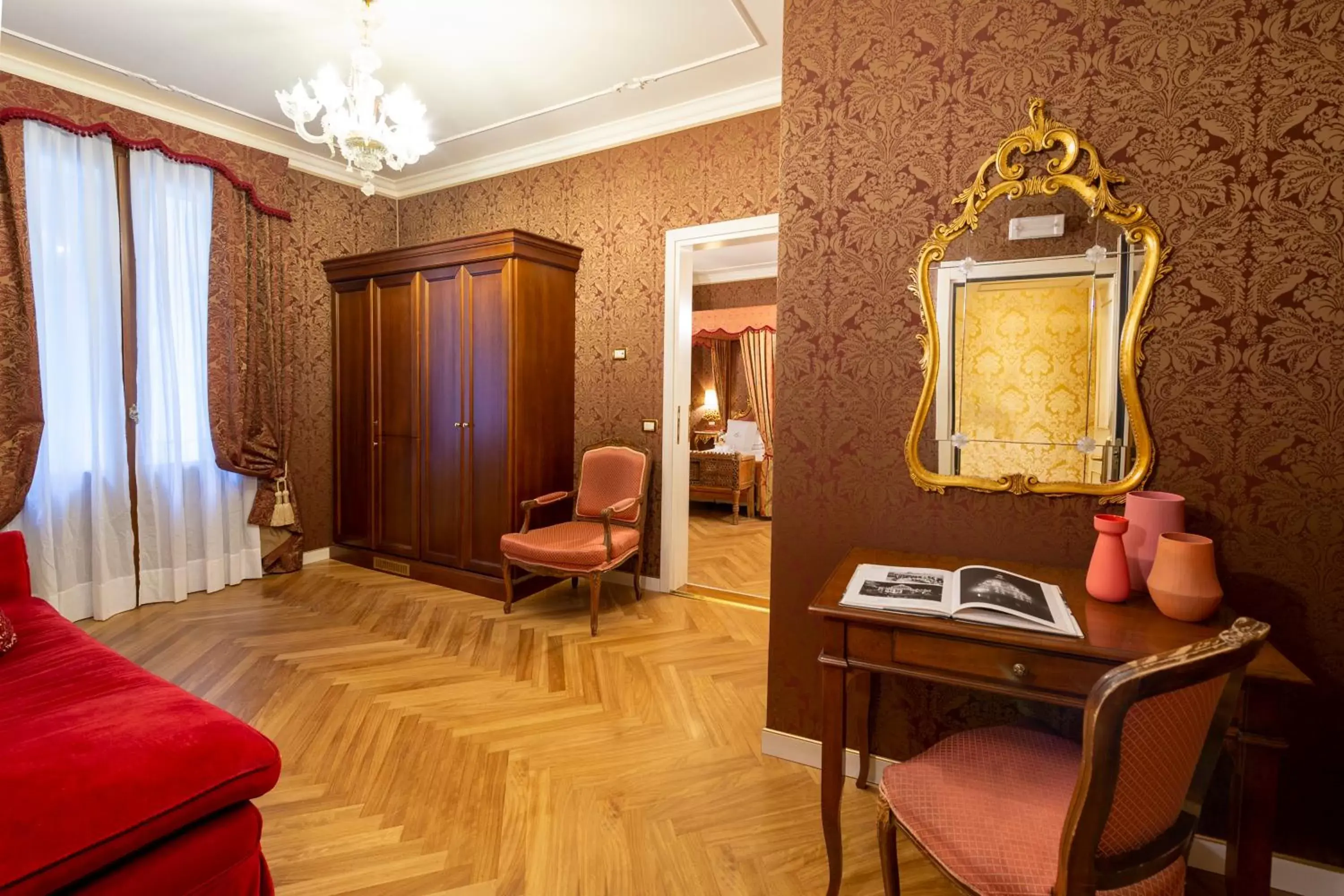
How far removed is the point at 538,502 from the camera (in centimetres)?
391

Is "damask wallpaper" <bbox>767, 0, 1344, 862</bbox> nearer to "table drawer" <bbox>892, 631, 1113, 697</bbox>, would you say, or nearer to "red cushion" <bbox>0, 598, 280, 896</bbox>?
"table drawer" <bbox>892, 631, 1113, 697</bbox>

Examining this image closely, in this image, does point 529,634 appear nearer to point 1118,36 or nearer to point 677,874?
point 677,874

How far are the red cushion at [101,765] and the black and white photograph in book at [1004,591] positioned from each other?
179 centimetres

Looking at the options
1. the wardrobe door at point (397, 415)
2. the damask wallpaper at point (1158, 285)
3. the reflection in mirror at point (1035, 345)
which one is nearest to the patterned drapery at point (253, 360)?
the wardrobe door at point (397, 415)

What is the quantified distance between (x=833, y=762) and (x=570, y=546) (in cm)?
225

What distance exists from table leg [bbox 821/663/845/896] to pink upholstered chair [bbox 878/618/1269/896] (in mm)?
170

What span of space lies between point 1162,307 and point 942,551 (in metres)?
0.94

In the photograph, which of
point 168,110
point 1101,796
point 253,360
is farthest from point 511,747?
point 168,110

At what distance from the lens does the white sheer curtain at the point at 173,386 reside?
3686 mm

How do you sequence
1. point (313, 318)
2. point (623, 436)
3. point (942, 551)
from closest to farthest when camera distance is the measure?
point (942, 551) < point (623, 436) < point (313, 318)

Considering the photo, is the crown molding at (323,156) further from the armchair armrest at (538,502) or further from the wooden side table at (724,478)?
the wooden side table at (724,478)

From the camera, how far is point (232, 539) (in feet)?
13.7

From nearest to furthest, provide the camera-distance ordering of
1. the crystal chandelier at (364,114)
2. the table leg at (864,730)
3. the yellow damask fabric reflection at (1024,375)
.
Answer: the yellow damask fabric reflection at (1024,375) < the table leg at (864,730) < the crystal chandelier at (364,114)

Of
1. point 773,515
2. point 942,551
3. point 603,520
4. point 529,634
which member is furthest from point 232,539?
point 942,551
